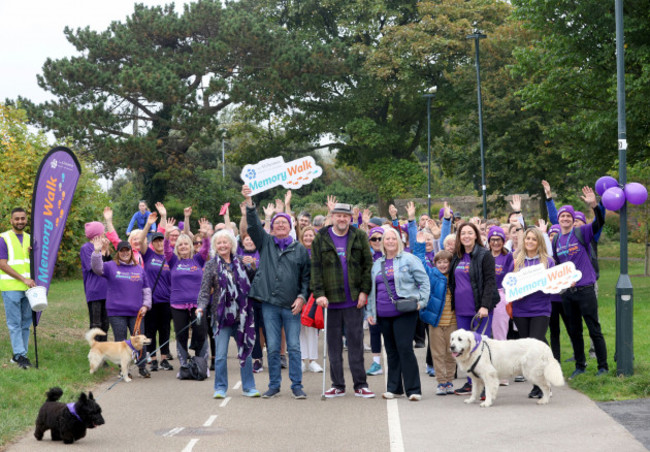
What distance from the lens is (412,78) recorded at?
43.7m

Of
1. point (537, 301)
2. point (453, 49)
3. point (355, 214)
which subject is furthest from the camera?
point (453, 49)

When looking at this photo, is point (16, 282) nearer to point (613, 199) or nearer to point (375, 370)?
point (375, 370)

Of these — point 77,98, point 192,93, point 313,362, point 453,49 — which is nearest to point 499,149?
point 453,49

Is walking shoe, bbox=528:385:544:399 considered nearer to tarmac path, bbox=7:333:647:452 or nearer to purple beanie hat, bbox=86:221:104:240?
tarmac path, bbox=7:333:647:452

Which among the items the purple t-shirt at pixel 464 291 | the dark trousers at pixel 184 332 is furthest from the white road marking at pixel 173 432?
the purple t-shirt at pixel 464 291

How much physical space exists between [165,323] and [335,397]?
3.56m

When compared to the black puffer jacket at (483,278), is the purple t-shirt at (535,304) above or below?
below

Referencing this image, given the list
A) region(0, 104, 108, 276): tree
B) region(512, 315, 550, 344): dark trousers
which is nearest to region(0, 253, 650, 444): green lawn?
region(512, 315, 550, 344): dark trousers

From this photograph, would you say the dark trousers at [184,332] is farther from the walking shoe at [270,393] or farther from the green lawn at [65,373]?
the walking shoe at [270,393]

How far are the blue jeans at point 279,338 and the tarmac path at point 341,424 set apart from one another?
0.30 metres

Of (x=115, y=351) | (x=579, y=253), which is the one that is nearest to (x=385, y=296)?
(x=579, y=253)

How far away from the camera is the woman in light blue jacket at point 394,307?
9.68 meters

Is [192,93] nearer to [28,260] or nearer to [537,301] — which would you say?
[28,260]

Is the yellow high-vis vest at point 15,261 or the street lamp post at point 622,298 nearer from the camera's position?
the street lamp post at point 622,298
